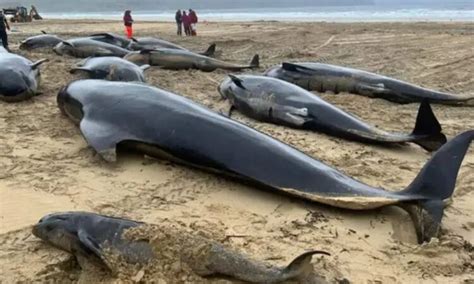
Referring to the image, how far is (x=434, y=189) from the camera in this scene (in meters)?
4.53

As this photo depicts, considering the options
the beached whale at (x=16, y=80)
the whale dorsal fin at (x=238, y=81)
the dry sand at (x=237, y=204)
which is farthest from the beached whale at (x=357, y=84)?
the beached whale at (x=16, y=80)

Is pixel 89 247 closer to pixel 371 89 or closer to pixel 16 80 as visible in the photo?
pixel 16 80

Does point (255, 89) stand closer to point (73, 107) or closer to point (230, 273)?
point (73, 107)

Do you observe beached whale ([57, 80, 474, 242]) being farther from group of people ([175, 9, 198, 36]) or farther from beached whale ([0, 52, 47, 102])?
group of people ([175, 9, 198, 36])

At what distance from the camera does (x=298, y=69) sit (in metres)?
10.5

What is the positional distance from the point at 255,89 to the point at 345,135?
1.78m

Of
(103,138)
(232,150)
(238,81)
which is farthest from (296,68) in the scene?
(232,150)

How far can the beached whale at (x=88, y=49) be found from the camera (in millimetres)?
14203

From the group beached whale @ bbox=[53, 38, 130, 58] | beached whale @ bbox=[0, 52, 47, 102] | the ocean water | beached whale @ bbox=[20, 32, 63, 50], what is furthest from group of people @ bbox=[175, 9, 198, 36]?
the ocean water

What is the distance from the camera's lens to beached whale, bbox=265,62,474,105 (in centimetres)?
949

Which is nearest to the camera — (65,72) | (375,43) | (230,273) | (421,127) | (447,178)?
(230,273)

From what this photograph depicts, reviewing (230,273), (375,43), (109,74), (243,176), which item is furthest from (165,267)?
(375,43)

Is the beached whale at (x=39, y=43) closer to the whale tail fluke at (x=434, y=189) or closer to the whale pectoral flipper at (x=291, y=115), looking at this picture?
the whale pectoral flipper at (x=291, y=115)

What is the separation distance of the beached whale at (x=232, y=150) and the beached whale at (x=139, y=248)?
121 cm
